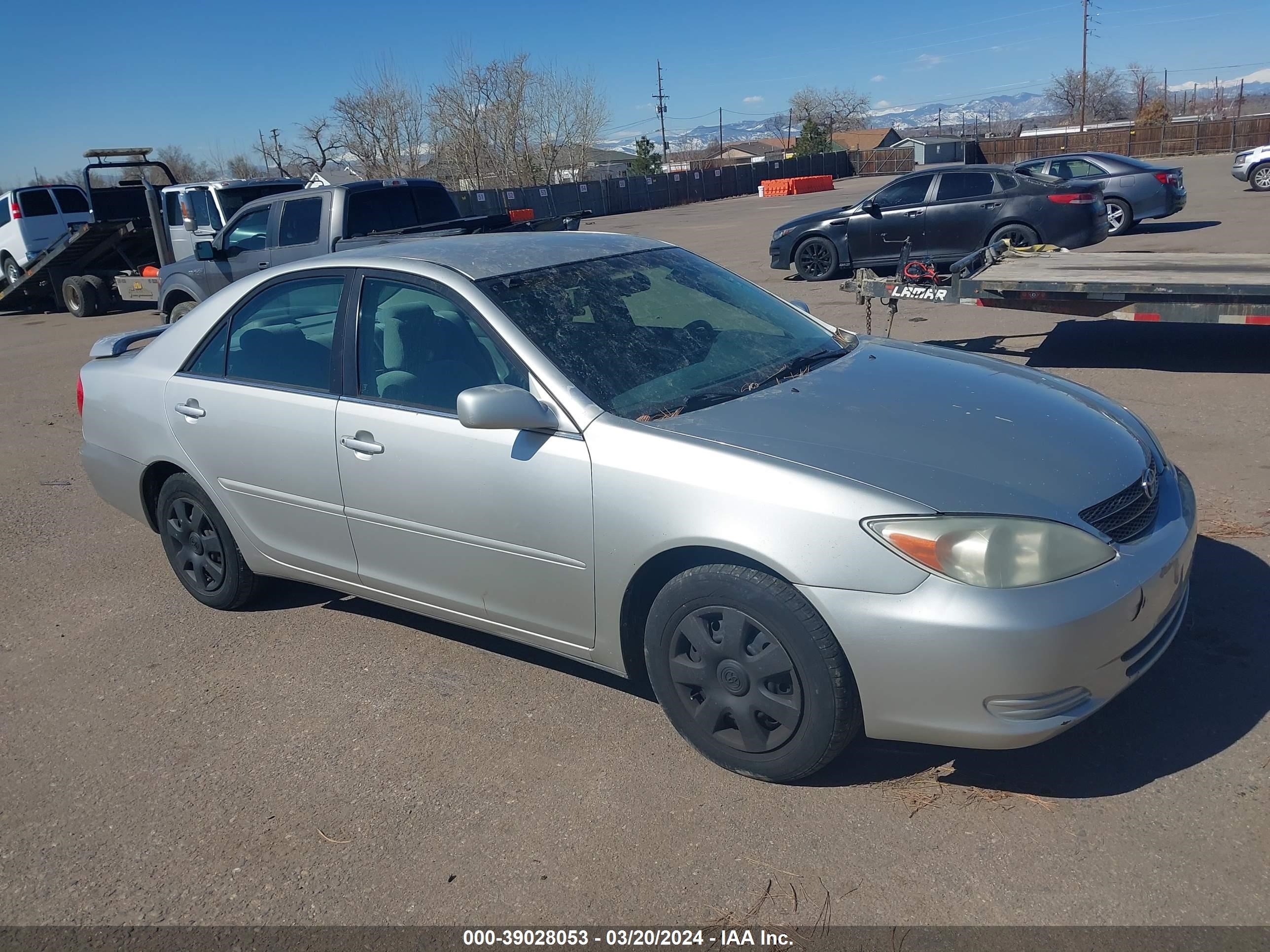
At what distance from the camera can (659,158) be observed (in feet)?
266

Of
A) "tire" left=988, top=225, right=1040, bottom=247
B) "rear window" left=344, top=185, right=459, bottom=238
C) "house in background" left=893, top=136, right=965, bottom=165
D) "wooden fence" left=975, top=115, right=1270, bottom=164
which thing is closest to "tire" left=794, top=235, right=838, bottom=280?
"tire" left=988, top=225, right=1040, bottom=247

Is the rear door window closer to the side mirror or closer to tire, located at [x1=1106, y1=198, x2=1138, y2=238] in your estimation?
tire, located at [x1=1106, y1=198, x2=1138, y2=238]

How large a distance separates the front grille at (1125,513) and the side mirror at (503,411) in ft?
5.53

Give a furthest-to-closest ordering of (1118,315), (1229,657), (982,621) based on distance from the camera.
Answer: (1118,315), (1229,657), (982,621)

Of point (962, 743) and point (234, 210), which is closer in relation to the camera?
point (962, 743)

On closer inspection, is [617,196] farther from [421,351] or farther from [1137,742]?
[1137,742]

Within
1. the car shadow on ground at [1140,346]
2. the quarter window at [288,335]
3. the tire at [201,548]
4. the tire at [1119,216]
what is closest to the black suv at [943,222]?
the car shadow on ground at [1140,346]

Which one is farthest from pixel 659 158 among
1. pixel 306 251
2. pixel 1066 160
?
pixel 306 251

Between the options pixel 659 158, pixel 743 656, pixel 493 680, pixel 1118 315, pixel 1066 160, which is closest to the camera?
pixel 743 656

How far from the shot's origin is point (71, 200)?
68.0 ft

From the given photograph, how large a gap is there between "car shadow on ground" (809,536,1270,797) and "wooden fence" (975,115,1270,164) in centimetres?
4972

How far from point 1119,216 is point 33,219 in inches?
825

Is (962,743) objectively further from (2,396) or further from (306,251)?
(2,396)

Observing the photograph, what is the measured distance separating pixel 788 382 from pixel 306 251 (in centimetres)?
870
